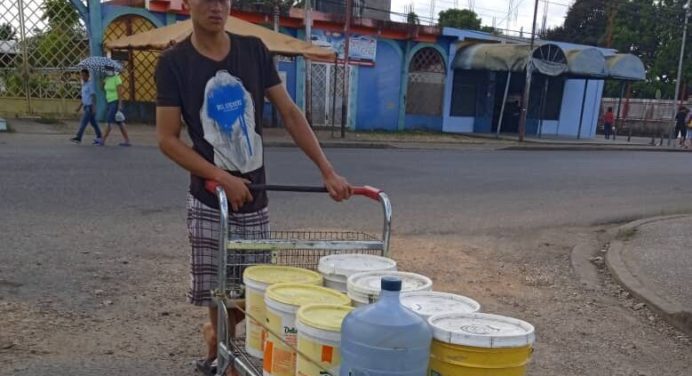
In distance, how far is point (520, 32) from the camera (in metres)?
35.3

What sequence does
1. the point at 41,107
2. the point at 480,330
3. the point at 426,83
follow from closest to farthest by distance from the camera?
the point at 480,330 < the point at 41,107 < the point at 426,83

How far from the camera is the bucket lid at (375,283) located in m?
2.12

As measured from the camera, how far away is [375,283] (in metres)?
2.20

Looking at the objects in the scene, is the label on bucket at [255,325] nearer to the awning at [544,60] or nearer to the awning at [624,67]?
the awning at [544,60]

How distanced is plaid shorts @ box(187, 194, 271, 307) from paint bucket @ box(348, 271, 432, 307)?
610mm

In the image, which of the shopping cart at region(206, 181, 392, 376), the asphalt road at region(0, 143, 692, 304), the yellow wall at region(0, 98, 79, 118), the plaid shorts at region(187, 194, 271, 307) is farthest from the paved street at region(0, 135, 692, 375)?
the yellow wall at region(0, 98, 79, 118)

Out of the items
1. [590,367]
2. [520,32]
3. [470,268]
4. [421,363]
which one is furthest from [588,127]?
[421,363]

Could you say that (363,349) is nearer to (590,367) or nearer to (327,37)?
(590,367)

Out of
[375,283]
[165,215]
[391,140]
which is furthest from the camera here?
[391,140]

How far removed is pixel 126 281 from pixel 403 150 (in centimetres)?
1196

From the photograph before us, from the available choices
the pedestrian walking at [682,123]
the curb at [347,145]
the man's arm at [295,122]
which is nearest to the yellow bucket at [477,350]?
the man's arm at [295,122]

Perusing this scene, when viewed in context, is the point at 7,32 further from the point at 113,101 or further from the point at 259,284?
the point at 259,284

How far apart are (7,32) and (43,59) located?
3.38 feet

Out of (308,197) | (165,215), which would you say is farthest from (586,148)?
(165,215)
